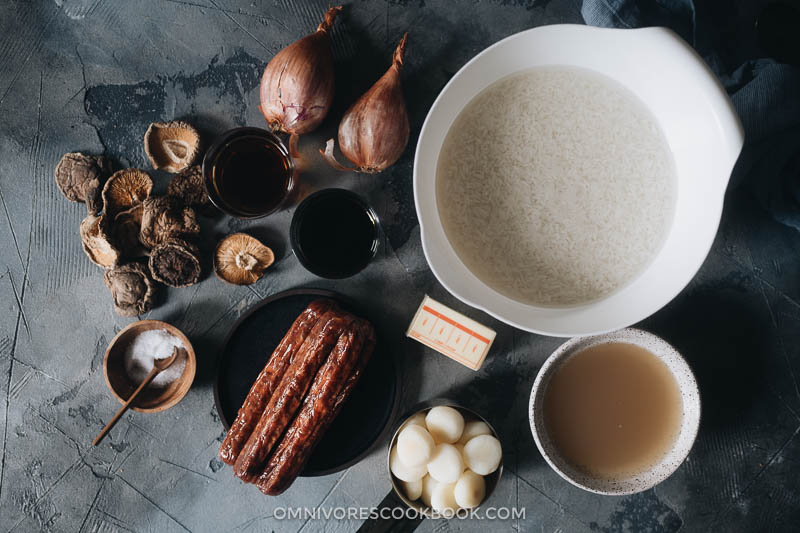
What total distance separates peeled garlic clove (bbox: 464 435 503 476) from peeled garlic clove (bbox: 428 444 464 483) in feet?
0.09

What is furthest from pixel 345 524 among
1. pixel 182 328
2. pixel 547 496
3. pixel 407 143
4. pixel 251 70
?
pixel 251 70

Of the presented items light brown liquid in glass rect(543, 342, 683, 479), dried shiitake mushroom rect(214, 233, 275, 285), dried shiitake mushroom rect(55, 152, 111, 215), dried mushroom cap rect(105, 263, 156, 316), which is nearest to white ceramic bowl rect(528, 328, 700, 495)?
light brown liquid in glass rect(543, 342, 683, 479)

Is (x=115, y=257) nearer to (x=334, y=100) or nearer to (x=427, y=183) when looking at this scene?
(x=334, y=100)

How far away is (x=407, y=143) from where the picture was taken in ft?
3.72

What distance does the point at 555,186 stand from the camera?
39.8 inches

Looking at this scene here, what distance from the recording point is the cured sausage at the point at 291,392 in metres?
1.04

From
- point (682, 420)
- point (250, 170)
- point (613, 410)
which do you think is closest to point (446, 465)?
point (613, 410)

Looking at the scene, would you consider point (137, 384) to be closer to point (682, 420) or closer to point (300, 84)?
point (300, 84)

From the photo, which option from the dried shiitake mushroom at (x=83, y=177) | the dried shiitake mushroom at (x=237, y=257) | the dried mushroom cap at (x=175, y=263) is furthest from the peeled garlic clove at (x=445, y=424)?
the dried shiitake mushroom at (x=83, y=177)

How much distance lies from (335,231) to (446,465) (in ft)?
1.71

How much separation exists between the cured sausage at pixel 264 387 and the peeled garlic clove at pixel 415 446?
27 centimetres

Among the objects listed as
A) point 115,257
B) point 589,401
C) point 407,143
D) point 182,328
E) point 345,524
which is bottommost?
point 345,524

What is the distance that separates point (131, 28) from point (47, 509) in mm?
1084

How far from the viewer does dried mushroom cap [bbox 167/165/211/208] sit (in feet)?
3.81
